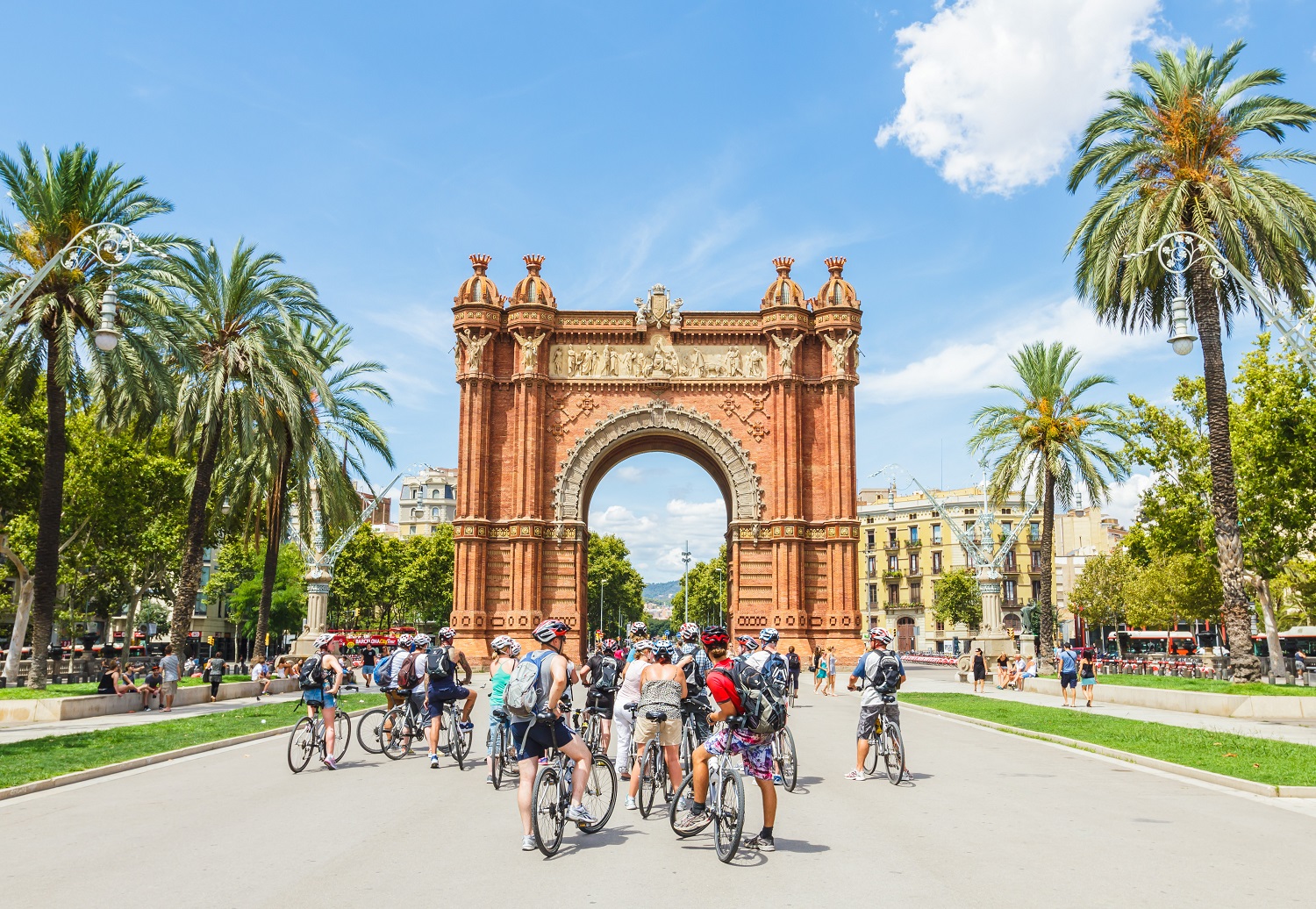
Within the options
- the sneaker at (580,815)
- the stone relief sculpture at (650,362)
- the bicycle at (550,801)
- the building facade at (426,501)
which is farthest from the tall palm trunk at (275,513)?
the building facade at (426,501)

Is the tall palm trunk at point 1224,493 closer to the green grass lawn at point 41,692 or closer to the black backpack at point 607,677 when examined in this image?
the black backpack at point 607,677

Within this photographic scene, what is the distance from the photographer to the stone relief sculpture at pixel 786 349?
43.0 meters

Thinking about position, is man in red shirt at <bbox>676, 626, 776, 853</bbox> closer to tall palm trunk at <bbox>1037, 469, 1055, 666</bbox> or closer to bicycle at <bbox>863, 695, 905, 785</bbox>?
bicycle at <bbox>863, 695, 905, 785</bbox>

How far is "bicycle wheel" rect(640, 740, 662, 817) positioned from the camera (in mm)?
10398

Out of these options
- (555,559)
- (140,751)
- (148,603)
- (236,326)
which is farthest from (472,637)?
(148,603)

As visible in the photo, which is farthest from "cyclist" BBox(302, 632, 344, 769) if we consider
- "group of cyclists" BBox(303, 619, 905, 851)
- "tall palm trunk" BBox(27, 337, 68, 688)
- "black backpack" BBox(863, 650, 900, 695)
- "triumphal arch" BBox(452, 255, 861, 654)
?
"triumphal arch" BBox(452, 255, 861, 654)

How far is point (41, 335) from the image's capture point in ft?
76.8

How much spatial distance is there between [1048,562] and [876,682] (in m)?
25.4

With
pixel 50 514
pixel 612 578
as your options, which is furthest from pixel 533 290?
pixel 612 578

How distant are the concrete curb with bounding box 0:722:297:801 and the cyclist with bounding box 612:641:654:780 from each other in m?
6.99

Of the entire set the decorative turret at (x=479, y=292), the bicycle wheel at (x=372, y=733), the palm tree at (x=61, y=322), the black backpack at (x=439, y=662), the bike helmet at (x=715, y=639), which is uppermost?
the decorative turret at (x=479, y=292)

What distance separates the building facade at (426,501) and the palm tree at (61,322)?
10918 cm

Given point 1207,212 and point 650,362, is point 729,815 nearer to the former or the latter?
point 1207,212

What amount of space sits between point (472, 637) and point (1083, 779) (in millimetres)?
31054
